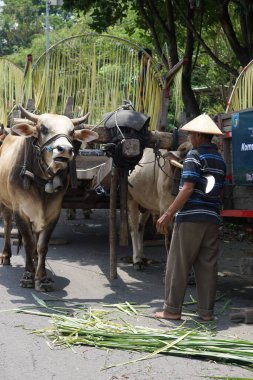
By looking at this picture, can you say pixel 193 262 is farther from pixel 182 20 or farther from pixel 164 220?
pixel 182 20

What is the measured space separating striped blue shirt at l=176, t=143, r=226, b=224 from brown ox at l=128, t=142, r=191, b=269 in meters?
1.10

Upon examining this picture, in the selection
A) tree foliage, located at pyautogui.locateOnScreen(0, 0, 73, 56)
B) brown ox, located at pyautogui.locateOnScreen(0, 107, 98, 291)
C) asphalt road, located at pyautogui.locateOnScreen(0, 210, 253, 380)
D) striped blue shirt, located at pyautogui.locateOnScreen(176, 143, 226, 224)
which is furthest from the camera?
tree foliage, located at pyautogui.locateOnScreen(0, 0, 73, 56)

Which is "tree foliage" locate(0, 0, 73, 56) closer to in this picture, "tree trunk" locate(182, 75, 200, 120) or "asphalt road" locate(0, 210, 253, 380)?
"tree trunk" locate(182, 75, 200, 120)

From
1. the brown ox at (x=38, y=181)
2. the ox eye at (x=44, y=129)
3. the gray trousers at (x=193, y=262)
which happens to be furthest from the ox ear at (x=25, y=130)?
the gray trousers at (x=193, y=262)

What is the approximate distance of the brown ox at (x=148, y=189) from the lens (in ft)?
25.9

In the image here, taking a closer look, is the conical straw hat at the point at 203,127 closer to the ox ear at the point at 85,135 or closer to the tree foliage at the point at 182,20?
the ox ear at the point at 85,135

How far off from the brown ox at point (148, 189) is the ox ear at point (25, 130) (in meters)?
1.46

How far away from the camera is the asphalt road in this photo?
4.80 m

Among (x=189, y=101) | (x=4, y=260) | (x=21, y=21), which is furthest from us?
(x=21, y=21)

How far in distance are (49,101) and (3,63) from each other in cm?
109

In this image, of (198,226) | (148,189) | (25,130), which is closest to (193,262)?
(198,226)

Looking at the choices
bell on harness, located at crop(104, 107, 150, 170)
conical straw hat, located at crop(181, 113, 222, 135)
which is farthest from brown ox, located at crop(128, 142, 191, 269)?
conical straw hat, located at crop(181, 113, 222, 135)

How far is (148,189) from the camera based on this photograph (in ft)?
28.8

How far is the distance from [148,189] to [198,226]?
2704 mm
